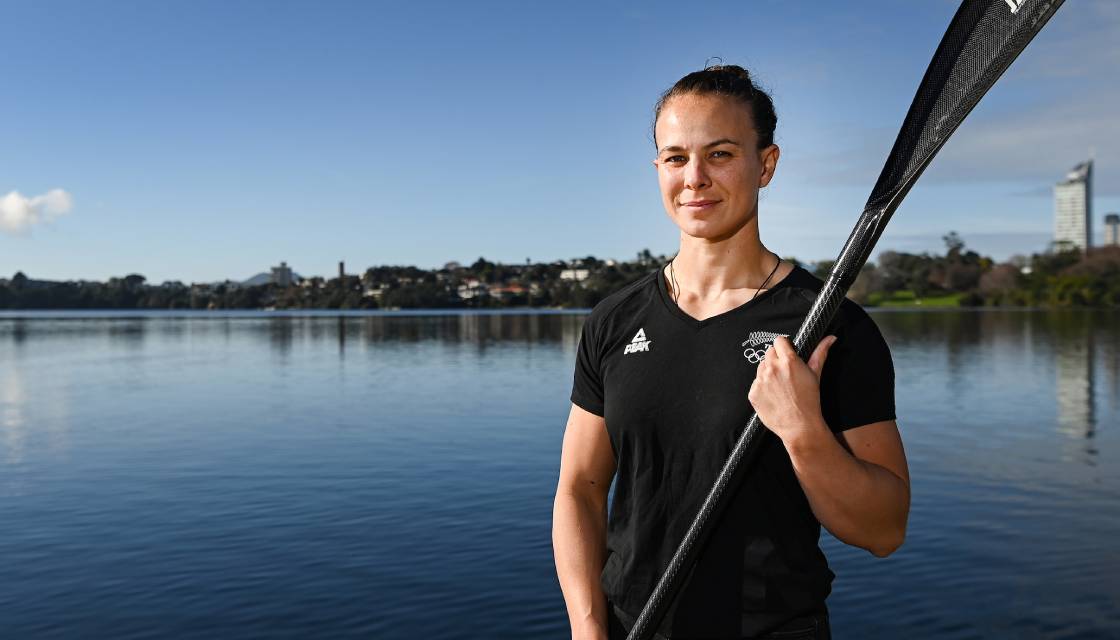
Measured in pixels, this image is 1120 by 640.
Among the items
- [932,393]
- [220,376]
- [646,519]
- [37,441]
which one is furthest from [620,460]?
[220,376]

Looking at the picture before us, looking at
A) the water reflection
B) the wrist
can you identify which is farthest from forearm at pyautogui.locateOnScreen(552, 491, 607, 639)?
the water reflection

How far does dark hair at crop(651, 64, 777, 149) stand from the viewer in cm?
262

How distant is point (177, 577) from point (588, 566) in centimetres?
1095


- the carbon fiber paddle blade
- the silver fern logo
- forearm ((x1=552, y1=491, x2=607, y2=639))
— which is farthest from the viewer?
forearm ((x1=552, y1=491, x2=607, y2=639))

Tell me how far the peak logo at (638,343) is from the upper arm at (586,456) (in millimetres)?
267

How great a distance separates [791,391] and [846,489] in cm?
30

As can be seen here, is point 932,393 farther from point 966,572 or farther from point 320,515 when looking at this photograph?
point 320,515

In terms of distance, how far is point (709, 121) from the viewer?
2.61 m

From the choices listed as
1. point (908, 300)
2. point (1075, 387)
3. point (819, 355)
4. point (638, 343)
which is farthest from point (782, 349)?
point (908, 300)

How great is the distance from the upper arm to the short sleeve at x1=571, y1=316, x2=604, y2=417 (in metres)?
0.03

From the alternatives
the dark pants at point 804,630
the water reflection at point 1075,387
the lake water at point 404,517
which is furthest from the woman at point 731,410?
the water reflection at point 1075,387

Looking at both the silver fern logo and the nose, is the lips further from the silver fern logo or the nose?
the silver fern logo

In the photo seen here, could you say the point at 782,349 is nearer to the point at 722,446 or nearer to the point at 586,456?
the point at 722,446

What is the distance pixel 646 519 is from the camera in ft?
8.93
